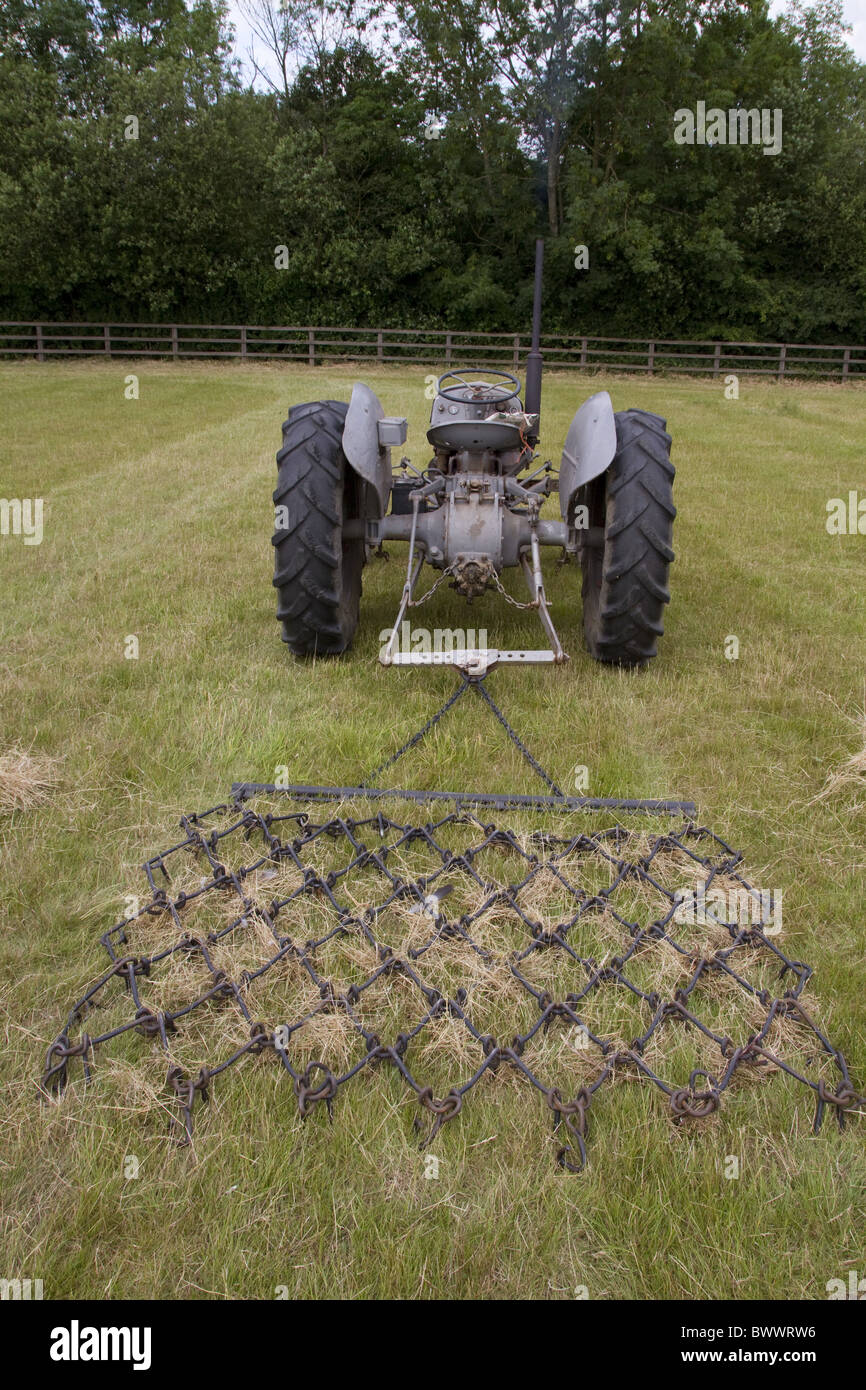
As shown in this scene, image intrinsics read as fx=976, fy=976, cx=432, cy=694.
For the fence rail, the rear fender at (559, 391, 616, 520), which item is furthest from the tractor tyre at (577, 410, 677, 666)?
the fence rail

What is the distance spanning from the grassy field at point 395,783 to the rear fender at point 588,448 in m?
0.76

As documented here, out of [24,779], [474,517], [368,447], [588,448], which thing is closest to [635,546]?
[588,448]

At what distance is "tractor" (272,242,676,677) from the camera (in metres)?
4.01

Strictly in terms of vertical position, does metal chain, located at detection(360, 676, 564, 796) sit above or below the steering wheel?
below

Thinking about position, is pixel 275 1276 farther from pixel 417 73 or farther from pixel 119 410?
pixel 417 73

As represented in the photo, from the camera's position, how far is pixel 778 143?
79.7ft

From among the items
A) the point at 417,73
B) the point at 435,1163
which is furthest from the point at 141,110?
the point at 435,1163

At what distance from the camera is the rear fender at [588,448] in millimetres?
4020

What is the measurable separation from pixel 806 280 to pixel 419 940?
27539 mm

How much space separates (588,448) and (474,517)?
0.56 m

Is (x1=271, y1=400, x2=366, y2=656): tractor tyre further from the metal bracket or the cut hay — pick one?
the cut hay

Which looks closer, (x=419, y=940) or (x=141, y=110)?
(x=419, y=940)

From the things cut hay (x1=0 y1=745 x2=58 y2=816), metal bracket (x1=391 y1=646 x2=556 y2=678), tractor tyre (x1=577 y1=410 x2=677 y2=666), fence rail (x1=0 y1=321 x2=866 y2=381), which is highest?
fence rail (x1=0 y1=321 x2=866 y2=381)

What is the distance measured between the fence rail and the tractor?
1774cm
